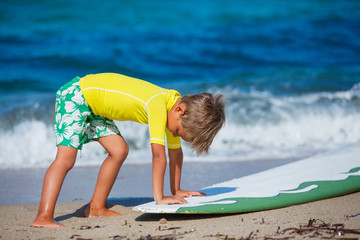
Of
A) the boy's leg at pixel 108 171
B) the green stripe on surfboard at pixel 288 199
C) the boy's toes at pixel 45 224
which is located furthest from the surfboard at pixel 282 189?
the boy's toes at pixel 45 224

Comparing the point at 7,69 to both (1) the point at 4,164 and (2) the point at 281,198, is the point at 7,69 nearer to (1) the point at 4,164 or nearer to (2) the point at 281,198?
(1) the point at 4,164

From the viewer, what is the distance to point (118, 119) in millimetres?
2900

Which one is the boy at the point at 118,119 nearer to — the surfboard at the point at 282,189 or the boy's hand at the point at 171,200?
the boy's hand at the point at 171,200

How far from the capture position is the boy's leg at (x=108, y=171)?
3014 millimetres

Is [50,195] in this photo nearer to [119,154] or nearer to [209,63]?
[119,154]

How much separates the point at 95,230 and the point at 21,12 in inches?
464

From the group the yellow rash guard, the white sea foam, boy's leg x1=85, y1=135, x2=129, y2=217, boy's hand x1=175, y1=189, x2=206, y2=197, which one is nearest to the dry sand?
boy's leg x1=85, y1=135, x2=129, y2=217

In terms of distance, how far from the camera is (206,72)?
9.77 metres

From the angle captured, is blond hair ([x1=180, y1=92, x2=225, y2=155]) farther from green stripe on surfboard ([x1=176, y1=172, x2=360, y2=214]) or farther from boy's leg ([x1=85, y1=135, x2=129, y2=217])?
boy's leg ([x1=85, y1=135, x2=129, y2=217])

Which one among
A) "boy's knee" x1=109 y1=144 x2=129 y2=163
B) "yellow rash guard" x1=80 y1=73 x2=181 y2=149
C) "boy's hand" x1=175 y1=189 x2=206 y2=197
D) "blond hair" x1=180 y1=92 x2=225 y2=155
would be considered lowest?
"boy's hand" x1=175 y1=189 x2=206 y2=197

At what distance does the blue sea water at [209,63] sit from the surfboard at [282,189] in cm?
164

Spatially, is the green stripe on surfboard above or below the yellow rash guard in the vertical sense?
below

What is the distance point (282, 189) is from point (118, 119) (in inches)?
45.9

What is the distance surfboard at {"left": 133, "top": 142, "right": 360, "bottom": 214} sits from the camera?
2.76m
